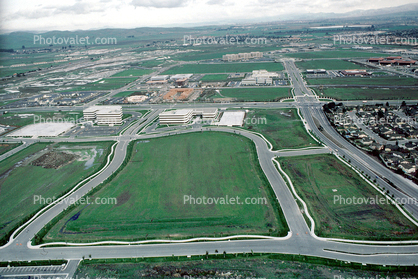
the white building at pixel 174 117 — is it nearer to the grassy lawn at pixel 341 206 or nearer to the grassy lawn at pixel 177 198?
the grassy lawn at pixel 177 198

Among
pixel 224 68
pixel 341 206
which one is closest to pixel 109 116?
pixel 341 206

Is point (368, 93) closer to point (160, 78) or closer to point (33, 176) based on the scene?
point (160, 78)

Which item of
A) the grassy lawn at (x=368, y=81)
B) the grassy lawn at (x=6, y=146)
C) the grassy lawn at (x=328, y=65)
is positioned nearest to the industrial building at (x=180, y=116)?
the grassy lawn at (x=6, y=146)

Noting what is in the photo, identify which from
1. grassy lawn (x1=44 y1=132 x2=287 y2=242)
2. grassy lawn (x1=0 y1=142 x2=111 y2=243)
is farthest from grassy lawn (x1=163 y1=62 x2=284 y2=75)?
grassy lawn (x1=0 y1=142 x2=111 y2=243)

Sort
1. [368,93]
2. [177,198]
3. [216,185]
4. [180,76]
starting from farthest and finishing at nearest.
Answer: [180,76] → [368,93] → [216,185] → [177,198]

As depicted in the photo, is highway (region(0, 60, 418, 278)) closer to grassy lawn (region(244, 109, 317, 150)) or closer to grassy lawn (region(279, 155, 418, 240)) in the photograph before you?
grassy lawn (region(279, 155, 418, 240))

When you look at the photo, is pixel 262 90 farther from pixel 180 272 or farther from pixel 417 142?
pixel 180 272
